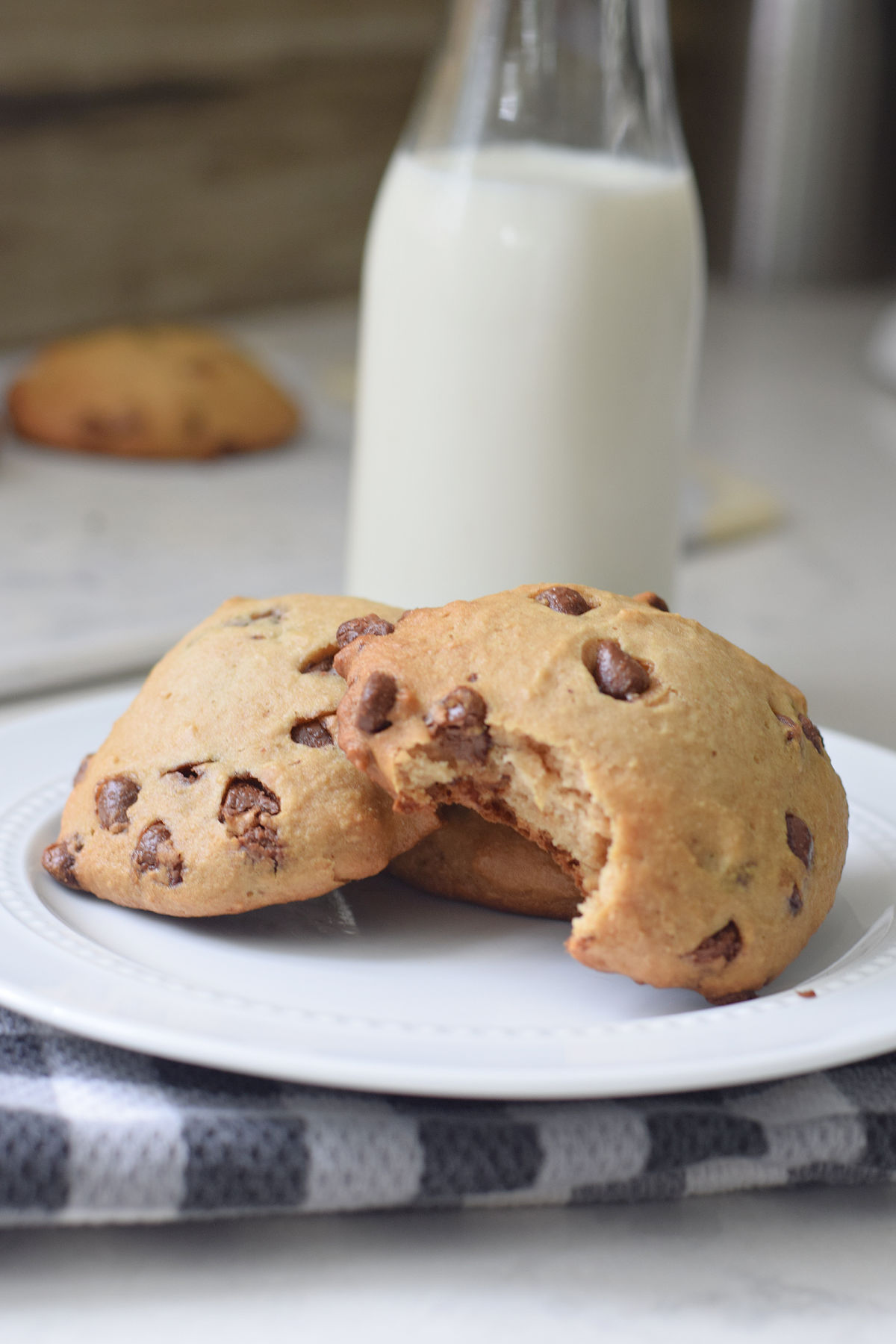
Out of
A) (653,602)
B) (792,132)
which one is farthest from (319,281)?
(653,602)

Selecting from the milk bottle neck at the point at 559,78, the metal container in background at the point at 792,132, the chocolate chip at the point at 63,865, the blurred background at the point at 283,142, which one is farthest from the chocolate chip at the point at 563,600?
the metal container in background at the point at 792,132

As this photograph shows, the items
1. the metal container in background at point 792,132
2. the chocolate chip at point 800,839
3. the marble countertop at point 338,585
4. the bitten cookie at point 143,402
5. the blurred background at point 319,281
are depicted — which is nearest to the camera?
the marble countertop at point 338,585

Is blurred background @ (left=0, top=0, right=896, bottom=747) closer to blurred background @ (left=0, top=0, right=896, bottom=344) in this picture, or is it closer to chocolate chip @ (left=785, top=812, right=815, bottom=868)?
blurred background @ (left=0, top=0, right=896, bottom=344)

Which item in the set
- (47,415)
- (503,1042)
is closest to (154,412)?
(47,415)

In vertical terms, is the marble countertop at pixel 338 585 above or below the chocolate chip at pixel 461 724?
below

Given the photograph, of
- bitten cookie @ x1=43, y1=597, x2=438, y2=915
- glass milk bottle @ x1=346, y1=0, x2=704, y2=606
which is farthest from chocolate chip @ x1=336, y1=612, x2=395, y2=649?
glass milk bottle @ x1=346, y1=0, x2=704, y2=606

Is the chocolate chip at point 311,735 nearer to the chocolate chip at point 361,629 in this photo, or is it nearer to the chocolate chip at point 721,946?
the chocolate chip at point 361,629

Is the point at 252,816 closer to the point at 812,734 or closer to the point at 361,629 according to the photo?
the point at 361,629
